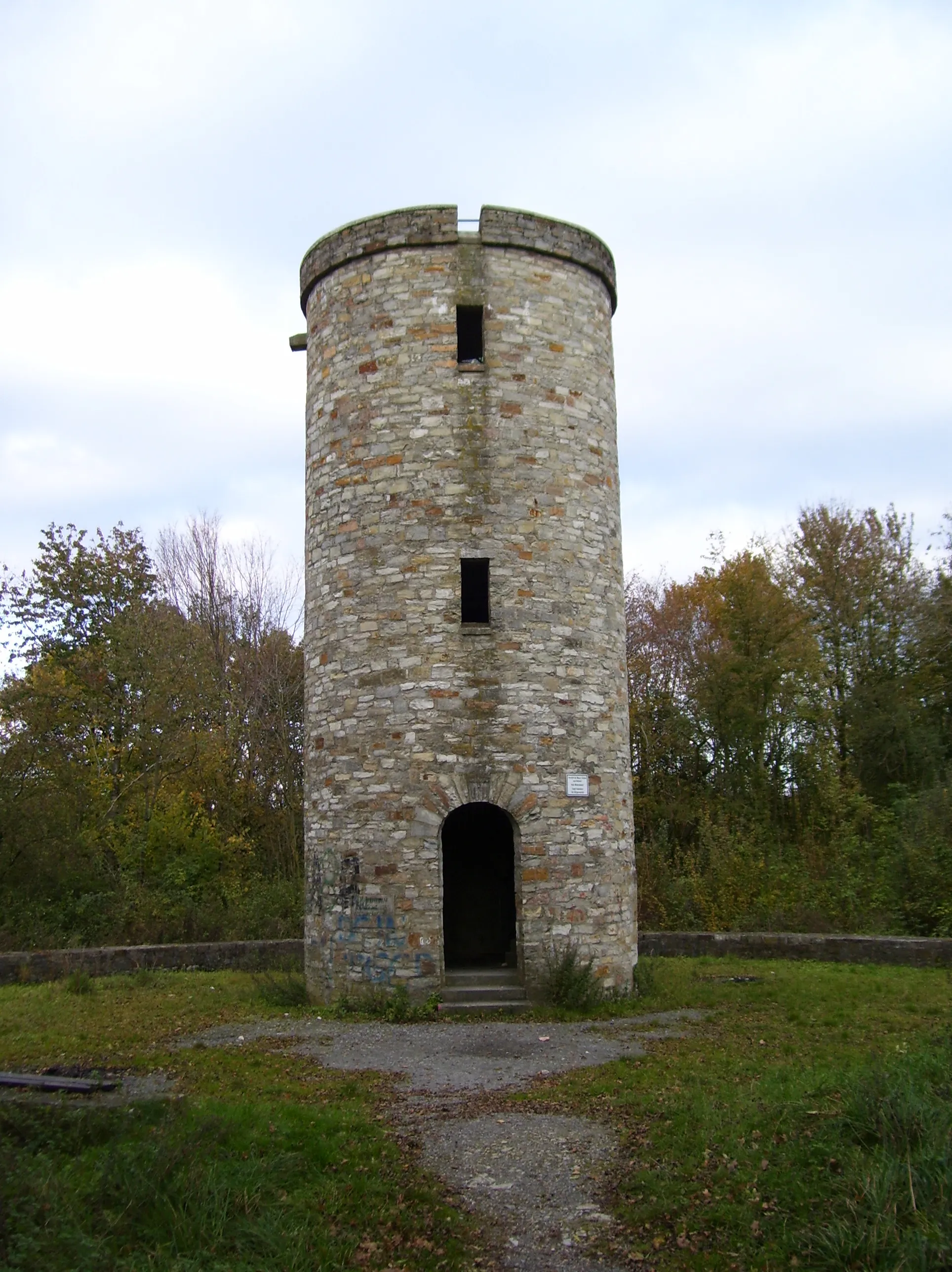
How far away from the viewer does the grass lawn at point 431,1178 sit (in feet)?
14.3

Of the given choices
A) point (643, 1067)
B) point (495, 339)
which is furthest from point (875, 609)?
point (643, 1067)

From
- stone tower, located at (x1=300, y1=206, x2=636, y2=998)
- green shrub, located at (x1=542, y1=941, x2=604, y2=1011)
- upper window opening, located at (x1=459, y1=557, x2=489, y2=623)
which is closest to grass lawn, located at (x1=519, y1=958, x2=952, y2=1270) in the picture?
green shrub, located at (x1=542, y1=941, x2=604, y2=1011)

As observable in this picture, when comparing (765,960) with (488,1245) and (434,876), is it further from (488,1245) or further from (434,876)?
(488,1245)

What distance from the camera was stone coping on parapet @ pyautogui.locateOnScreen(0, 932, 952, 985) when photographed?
1319 cm

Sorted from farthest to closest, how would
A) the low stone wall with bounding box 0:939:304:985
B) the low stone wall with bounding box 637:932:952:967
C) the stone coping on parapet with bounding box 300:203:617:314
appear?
the low stone wall with bounding box 0:939:304:985 < the low stone wall with bounding box 637:932:952:967 < the stone coping on parapet with bounding box 300:203:617:314

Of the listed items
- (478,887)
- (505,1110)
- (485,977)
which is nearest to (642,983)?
(485,977)

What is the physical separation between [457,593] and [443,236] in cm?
415

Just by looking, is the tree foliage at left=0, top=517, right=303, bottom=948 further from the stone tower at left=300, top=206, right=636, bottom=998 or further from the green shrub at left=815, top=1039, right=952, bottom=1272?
the green shrub at left=815, top=1039, right=952, bottom=1272

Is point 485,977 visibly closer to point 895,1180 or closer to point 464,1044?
point 464,1044

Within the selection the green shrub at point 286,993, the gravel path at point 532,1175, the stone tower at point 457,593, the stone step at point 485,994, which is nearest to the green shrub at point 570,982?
the stone tower at point 457,593

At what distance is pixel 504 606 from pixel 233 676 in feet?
50.3

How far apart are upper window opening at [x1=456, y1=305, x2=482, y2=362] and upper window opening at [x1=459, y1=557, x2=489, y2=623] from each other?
238 centimetres

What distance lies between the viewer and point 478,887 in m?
12.7

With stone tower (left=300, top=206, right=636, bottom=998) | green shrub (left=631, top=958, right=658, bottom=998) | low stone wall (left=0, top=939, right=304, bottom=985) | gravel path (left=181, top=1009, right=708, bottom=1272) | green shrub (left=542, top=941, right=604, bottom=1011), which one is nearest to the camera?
gravel path (left=181, top=1009, right=708, bottom=1272)
